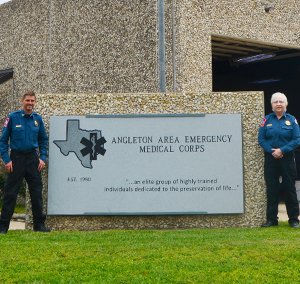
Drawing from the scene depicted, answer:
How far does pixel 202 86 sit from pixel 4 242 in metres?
6.36

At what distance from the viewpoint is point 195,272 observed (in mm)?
4051

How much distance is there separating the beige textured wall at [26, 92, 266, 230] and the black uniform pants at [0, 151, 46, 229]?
0.47 m

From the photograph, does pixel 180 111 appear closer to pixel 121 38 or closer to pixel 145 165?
pixel 145 165

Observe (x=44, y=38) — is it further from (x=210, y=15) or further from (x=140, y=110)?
(x=140, y=110)

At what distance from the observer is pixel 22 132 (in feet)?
21.3

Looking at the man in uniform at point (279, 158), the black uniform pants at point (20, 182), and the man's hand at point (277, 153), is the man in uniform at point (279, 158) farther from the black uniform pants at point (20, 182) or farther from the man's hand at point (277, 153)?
the black uniform pants at point (20, 182)

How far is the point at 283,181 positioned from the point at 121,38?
619 centimetres

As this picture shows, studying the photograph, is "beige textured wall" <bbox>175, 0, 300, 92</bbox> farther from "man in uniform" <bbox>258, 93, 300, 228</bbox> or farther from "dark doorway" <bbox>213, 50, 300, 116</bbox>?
"dark doorway" <bbox>213, 50, 300, 116</bbox>

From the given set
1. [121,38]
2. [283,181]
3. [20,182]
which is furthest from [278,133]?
[121,38]

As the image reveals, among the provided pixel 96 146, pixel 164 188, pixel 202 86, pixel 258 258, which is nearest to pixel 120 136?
pixel 96 146

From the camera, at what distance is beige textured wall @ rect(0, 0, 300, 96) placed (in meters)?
10.5

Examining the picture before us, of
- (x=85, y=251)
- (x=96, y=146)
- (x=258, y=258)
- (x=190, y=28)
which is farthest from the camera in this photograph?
(x=190, y=28)

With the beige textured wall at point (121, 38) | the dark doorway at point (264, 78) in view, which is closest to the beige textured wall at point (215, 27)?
the beige textured wall at point (121, 38)

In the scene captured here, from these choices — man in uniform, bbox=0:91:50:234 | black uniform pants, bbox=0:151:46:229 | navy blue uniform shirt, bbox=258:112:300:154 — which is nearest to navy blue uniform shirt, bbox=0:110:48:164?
man in uniform, bbox=0:91:50:234
